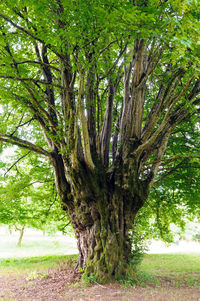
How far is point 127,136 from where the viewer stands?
23.0 feet

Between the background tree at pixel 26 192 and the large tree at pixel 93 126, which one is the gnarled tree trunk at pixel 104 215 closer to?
the large tree at pixel 93 126

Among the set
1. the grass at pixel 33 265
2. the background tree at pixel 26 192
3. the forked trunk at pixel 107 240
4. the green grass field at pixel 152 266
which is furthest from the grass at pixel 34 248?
the forked trunk at pixel 107 240

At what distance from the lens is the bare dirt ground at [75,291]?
4762mm

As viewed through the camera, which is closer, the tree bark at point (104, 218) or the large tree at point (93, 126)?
the large tree at point (93, 126)

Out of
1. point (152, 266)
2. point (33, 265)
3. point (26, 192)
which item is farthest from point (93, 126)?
point (152, 266)

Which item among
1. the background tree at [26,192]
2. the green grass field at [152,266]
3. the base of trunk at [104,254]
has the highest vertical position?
the background tree at [26,192]

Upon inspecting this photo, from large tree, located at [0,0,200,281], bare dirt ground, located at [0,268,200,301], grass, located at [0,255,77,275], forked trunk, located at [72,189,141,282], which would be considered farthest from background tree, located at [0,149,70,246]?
bare dirt ground, located at [0,268,200,301]

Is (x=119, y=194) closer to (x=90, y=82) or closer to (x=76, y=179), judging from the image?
(x=76, y=179)

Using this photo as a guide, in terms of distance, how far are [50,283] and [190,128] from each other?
22.0 ft

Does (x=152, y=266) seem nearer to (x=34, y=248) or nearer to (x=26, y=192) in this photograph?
(x=26, y=192)

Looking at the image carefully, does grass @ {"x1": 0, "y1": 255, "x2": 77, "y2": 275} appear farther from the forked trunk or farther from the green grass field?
the forked trunk

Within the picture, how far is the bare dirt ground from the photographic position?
187 inches

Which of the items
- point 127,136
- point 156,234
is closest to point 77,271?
point 127,136

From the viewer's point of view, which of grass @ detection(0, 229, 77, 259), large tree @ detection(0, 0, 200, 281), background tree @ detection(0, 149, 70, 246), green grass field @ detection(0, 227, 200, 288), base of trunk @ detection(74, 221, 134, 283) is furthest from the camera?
grass @ detection(0, 229, 77, 259)
